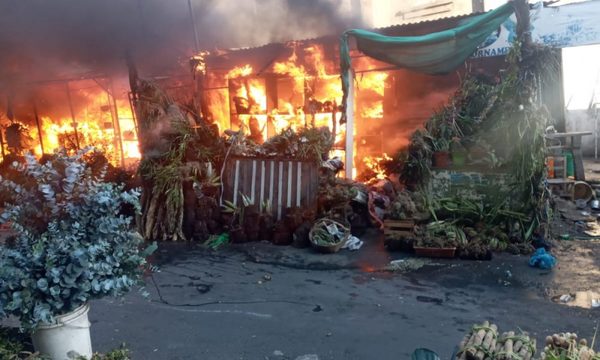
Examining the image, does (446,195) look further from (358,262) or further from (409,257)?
(358,262)

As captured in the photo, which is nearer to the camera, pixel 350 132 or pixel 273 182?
pixel 273 182

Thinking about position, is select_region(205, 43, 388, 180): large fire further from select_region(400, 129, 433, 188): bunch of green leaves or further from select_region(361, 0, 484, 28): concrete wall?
select_region(361, 0, 484, 28): concrete wall

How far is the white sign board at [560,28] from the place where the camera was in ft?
32.0

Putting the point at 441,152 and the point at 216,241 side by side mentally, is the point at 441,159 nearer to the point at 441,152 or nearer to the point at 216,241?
the point at 441,152

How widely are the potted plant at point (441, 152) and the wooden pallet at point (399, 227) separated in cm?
155

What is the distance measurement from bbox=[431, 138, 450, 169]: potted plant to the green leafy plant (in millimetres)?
6574

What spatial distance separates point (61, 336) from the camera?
130 inches

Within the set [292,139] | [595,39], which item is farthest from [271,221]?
[595,39]

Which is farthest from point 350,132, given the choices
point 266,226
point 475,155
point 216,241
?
point 216,241

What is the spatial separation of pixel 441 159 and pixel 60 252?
719cm

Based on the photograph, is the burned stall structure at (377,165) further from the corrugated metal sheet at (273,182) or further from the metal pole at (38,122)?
the metal pole at (38,122)

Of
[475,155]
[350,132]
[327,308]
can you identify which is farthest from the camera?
[350,132]

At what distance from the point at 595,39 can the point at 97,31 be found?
1289cm

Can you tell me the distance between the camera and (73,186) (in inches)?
128
